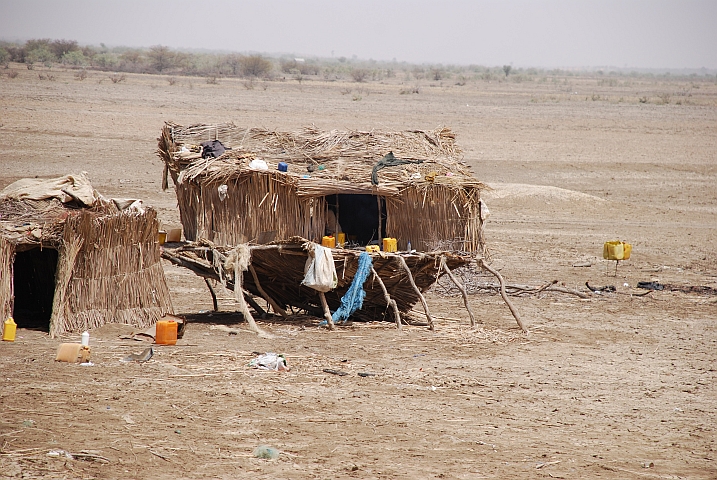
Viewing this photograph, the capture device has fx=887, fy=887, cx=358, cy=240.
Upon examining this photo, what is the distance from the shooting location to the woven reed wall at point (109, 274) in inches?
383

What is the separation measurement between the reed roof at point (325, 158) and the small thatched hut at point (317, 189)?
15mm

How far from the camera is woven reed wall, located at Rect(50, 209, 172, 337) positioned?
972cm

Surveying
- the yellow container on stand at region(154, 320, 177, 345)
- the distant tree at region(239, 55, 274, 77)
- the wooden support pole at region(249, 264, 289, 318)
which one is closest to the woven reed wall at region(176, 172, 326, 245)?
the wooden support pole at region(249, 264, 289, 318)

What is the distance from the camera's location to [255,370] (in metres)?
9.27

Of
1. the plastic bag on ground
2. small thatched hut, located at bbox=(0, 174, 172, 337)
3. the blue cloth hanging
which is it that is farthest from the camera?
the blue cloth hanging

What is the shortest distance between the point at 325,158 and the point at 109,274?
12.9ft

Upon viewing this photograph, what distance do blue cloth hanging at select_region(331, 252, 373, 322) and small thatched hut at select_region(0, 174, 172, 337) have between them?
2.17 meters

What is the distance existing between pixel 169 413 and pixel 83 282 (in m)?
2.66

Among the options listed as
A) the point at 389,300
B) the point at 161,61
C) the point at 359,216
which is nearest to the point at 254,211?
the point at 359,216

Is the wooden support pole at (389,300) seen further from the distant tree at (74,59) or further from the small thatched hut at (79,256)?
the distant tree at (74,59)

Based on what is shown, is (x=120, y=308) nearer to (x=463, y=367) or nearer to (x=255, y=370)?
(x=255, y=370)

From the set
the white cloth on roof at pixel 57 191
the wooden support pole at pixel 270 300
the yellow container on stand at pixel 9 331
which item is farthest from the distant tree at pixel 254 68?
the yellow container on stand at pixel 9 331

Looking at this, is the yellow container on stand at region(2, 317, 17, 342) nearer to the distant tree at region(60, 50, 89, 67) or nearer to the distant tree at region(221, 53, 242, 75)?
the distant tree at region(60, 50, 89, 67)

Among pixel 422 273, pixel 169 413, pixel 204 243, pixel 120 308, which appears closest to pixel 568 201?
pixel 422 273
